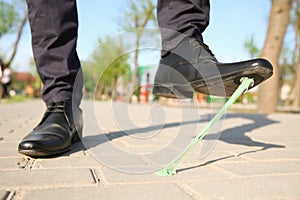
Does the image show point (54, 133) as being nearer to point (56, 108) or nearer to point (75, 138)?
point (56, 108)

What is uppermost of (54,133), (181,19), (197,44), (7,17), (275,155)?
(7,17)

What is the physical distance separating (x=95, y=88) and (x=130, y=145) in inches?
17.9

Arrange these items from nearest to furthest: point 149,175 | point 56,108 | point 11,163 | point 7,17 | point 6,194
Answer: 1. point 6,194
2. point 149,175
3. point 11,163
4. point 56,108
5. point 7,17

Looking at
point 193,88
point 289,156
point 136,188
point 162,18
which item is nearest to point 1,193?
point 136,188

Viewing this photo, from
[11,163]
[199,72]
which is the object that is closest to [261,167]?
[199,72]

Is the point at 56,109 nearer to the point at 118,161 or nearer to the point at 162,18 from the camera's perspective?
the point at 118,161

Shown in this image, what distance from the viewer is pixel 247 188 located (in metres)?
0.85

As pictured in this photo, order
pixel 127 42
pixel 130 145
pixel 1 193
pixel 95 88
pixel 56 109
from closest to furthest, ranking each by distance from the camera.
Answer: pixel 1 193, pixel 127 42, pixel 95 88, pixel 56 109, pixel 130 145

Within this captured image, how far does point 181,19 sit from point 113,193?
2.97 ft

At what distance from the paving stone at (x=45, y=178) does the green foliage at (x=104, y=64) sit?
39cm

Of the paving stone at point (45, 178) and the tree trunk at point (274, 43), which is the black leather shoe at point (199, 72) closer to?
the paving stone at point (45, 178)

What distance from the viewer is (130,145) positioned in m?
1.55

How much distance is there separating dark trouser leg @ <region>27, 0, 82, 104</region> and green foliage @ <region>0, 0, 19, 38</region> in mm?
15816

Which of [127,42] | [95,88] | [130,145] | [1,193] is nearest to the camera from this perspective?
[1,193]
